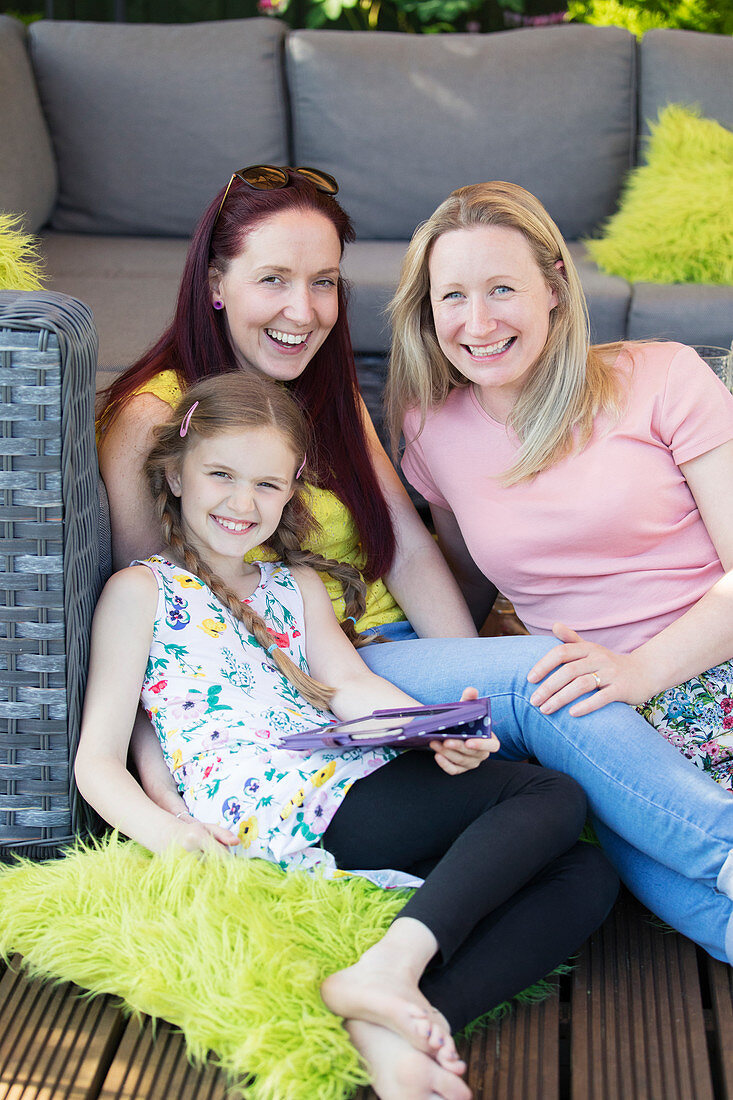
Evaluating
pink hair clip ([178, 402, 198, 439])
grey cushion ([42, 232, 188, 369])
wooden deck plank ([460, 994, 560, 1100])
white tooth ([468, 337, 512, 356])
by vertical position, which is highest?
white tooth ([468, 337, 512, 356])

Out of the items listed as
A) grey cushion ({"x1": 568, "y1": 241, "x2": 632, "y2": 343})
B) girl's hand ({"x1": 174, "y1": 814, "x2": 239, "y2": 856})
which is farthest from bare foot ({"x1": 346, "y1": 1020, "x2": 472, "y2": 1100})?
grey cushion ({"x1": 568, "y1": 241, "x2": 632, "y2": 343})

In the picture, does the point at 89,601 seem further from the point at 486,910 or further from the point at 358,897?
the point at 486,910

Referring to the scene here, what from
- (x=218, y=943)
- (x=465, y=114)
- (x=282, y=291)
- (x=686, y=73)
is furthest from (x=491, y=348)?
(x=686, y=73)

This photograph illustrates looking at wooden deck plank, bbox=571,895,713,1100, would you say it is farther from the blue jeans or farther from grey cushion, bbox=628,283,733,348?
grey cushion, bbox=628,283,733,348

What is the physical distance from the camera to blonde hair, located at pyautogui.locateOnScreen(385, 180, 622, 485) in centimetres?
160

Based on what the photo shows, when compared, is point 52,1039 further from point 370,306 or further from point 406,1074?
point 370,306

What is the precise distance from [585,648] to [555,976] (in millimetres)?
424

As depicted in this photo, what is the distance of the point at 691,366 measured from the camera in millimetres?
1600

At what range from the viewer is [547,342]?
5.41ft

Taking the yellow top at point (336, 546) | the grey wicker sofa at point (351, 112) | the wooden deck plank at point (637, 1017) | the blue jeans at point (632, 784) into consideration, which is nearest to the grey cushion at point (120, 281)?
the grey wicker sofa at point (351, 112)

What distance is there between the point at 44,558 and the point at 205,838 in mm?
391

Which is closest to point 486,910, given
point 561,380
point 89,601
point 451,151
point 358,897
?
point 358,897

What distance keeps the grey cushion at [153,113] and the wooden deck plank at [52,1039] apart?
2.40 metres

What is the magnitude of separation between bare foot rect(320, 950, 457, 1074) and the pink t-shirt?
0.67 metres
